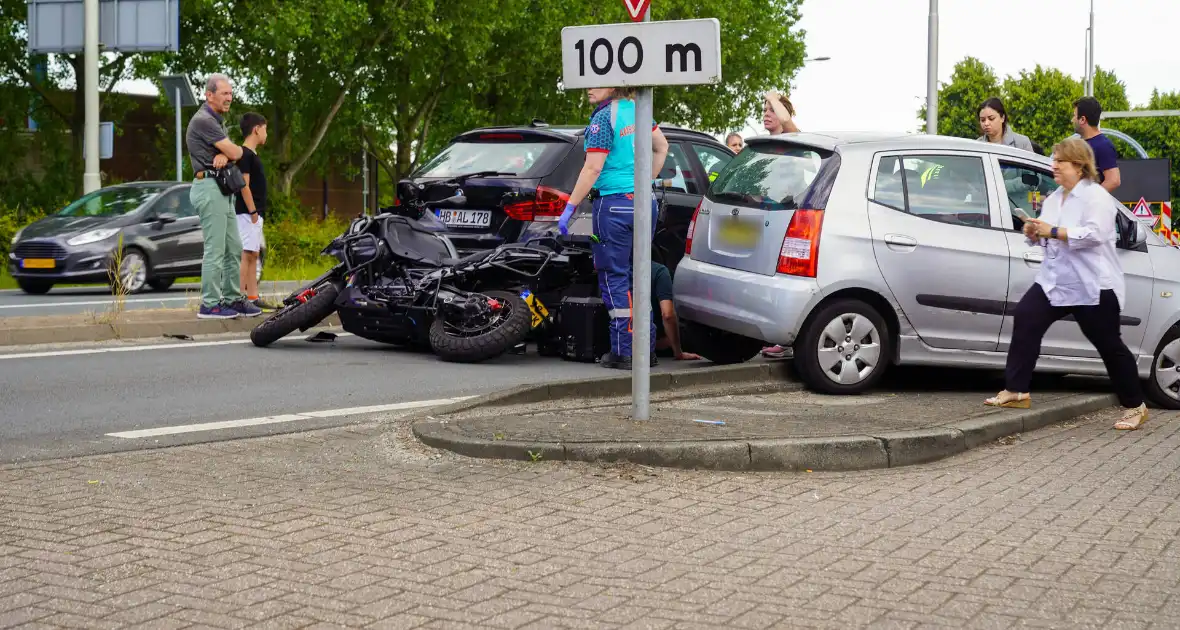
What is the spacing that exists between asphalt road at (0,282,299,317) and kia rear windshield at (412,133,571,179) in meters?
3.64

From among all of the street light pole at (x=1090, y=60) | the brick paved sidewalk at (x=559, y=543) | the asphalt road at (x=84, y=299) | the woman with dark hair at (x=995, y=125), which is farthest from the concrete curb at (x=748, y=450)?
the street light pole at (x=1090, y=60)

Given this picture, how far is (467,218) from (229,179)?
7.83 feet

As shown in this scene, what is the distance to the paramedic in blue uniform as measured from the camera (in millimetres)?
9422

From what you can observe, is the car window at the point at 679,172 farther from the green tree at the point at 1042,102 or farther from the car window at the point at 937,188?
A: the green tree at the point at 1042,102

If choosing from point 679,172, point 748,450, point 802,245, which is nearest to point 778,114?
point 679,172

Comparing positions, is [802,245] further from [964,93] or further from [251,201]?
[964,93]

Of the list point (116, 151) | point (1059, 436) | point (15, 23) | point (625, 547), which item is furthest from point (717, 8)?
point (625, 547)

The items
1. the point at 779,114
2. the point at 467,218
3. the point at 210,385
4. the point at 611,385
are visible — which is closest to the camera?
the point at 611,385

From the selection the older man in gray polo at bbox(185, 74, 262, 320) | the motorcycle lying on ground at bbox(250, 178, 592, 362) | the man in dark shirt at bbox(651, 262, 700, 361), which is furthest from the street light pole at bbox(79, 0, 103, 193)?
the man in dark shirt at bbox(651, 262, 700, 361)

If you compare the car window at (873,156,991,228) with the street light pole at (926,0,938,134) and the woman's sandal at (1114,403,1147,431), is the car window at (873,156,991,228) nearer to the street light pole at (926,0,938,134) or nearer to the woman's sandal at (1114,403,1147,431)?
the woman's sandal at (1114,403,1147,431)

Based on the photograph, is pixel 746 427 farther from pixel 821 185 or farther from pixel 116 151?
pixel 116 151

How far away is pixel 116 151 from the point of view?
45219 millimetres

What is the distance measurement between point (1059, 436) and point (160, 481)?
4.87 metres

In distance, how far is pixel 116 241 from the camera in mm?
19406
